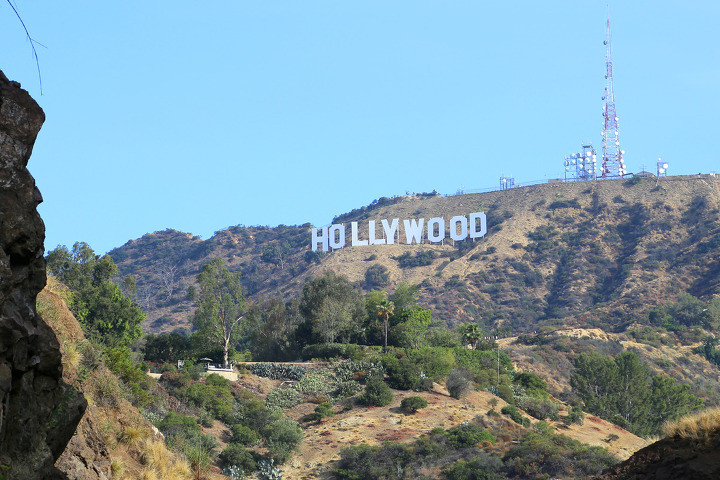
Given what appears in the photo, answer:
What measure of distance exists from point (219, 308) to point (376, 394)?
616 inches

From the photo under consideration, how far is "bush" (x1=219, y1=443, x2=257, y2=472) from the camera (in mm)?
45781

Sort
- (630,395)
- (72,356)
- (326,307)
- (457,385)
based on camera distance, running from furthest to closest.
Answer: (326,307) → (630,395) → (457,385) → (72,356)

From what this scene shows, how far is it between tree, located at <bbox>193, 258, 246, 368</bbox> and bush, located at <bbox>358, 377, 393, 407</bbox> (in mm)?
12128

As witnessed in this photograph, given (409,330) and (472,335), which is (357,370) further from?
(472,335)

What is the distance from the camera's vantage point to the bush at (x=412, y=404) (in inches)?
2213

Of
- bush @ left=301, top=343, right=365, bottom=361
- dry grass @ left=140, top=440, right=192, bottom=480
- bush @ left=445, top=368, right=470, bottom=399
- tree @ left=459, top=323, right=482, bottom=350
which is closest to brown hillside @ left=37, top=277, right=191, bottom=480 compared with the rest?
dry grass @ left=140, top=440, right=192, bottom=480

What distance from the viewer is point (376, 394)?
2279 inches

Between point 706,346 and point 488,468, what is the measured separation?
60694 millimetres

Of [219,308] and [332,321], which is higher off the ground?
[219,308]

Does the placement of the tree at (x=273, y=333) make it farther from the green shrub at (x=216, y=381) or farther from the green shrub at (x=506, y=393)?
the green shrub at (x=506, y=393)

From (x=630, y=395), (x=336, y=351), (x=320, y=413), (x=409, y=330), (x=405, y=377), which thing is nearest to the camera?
(x=320, y=413)

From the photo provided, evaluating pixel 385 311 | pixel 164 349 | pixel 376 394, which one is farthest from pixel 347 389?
pixel 164 349

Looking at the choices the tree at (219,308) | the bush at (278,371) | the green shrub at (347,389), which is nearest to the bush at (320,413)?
the green shrub at (347,389)

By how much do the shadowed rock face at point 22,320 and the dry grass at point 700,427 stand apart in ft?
37.4
